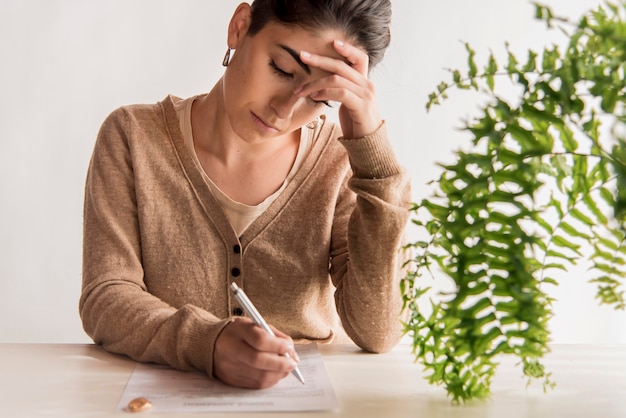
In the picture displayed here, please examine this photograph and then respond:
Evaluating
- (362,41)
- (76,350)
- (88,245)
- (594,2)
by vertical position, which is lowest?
(76,350)

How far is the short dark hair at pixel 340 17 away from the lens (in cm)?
133

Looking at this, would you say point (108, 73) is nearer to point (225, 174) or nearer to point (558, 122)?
point (225, 174)

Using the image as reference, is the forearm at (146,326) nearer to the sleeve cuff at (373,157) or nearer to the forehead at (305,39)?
the sleeve cuff at (373,157)

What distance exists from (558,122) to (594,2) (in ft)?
7.43

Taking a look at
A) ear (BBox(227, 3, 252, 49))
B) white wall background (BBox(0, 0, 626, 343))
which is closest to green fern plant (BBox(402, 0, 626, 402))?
ear (BBox(227, 3, 252, 49))

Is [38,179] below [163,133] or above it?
below

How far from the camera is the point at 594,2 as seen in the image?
9.30ft

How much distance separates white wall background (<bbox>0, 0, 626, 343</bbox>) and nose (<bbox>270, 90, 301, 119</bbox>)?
1383mm

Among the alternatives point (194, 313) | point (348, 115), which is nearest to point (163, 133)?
point (348, 115)

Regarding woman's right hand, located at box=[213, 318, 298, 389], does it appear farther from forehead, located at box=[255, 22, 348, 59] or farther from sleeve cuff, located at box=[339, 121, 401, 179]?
forehead, located at box=[255, 22, 348, 59]

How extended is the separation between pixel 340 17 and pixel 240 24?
7.5 inches

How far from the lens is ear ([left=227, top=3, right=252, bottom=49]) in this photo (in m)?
1.42

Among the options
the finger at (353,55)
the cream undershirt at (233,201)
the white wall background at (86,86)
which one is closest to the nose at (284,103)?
the finger at (353,55)

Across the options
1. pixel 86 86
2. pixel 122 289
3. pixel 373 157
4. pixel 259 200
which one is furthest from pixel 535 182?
pixel 86 86
